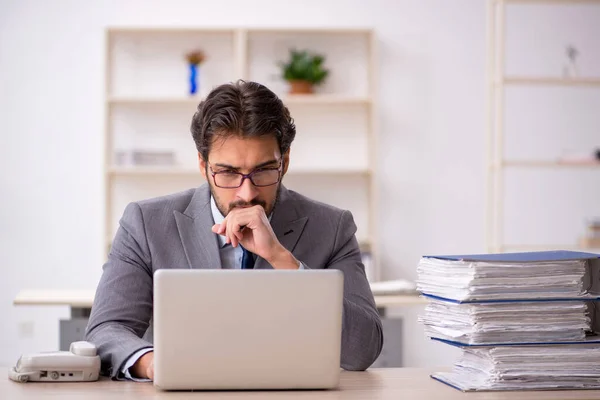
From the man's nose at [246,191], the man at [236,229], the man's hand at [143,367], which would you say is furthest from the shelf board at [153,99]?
the man's hand at [143,367]

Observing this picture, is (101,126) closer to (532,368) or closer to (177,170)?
(177,170)

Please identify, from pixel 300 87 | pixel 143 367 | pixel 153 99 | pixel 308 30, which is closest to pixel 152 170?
pixel 153 99

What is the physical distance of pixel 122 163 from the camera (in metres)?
4.98

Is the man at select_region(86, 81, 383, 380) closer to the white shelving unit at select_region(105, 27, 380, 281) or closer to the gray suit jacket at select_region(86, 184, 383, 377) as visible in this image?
the gray suit jacket at select_region(86, 184, 383, 377)

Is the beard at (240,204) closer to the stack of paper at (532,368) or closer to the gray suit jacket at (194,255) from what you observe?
the gray suit jacket at (194,255)

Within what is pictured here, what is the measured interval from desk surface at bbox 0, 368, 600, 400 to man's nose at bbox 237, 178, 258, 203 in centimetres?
51

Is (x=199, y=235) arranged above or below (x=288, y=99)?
below

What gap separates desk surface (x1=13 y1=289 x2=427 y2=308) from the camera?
3.78m

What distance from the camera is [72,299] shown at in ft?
12.5

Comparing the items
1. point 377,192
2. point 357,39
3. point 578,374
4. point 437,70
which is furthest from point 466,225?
point 578,374

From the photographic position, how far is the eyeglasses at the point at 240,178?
1967 millimetres

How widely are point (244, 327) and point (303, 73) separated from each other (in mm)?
3752

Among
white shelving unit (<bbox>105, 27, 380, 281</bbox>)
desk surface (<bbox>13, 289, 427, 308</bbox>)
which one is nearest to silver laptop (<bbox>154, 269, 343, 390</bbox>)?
desk surface (<bbox>13, 289, 427, 308</bbox>)

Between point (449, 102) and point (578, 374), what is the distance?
12.7 feet
